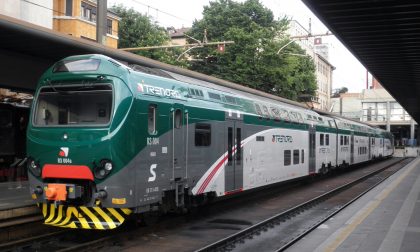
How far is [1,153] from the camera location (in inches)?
581

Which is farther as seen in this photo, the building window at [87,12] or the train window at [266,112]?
the building window at [87,12]

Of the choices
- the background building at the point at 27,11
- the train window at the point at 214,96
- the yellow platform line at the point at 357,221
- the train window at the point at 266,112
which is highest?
the background building at the point at 27,11

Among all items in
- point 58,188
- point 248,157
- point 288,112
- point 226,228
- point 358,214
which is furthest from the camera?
point 288,112

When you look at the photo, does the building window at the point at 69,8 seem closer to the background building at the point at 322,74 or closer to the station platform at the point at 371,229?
the station platform at the point at 371,229

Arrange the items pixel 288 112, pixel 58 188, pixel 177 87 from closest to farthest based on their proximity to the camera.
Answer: pixel 58 188
pixel 177 87
pixel 288 112

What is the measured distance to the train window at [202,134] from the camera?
10648 millimetres

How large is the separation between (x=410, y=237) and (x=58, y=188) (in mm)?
6676

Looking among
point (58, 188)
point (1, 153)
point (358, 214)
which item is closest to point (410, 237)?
point (358, 214)

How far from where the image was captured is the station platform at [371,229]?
8.55m

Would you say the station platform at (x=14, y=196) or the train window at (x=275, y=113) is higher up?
the train window at (x=275, y=113)

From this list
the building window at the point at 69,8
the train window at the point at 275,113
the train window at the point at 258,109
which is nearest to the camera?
the train window at the point at 258,109

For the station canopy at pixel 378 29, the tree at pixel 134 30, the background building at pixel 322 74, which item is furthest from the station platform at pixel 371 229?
the background building at pixel 322 74

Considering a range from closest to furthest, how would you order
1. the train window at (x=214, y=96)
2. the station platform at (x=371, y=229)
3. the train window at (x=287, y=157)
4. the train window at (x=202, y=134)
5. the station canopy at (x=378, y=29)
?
the station platform at (x=371, y=229) < the station canopy at (x=378, y=29) < the train window at (x=202, y=134) < the train window at (x=214, y=96) < the train window at (x=287, y=157)

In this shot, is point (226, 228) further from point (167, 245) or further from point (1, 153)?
point (1, 153)
